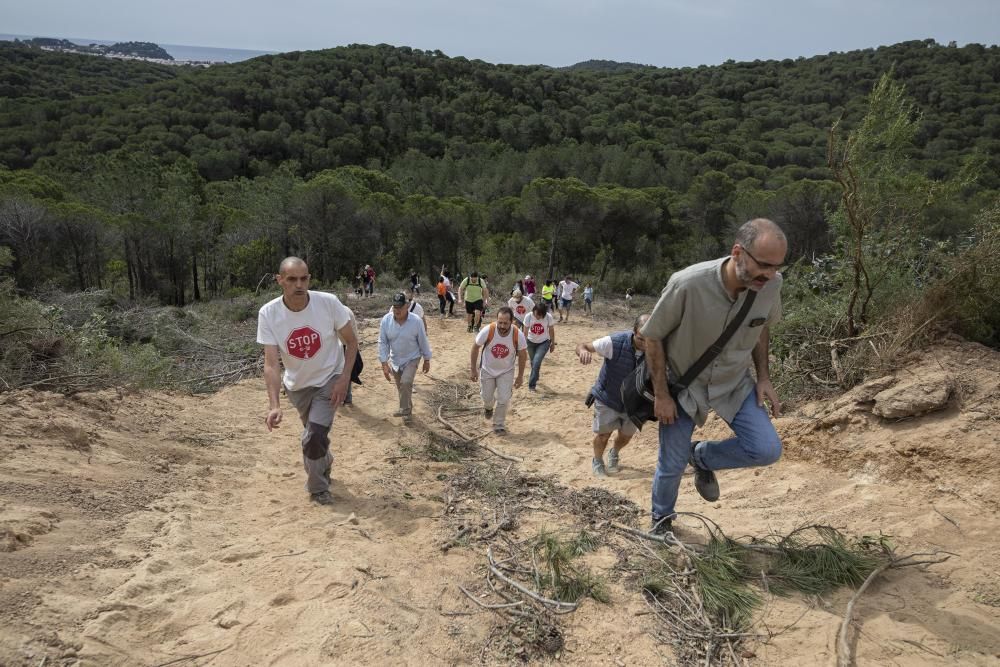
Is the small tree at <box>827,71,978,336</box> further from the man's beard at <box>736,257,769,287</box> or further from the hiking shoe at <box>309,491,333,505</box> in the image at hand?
the hiking shoe at <box>309,491,333,505</box>

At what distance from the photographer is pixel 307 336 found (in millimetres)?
4336

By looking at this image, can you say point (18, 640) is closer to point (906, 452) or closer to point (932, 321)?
point (906, 452)

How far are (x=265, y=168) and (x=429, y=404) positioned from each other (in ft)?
152

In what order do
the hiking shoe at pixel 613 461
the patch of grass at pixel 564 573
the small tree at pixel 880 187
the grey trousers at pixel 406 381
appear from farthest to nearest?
the grey trousers at pixel 406 381
the small tree at pixel 880 187
the hiking shoe at pixel 613 461
the patch of grass at pixel 564 573

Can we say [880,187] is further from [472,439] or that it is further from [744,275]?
[472,439]

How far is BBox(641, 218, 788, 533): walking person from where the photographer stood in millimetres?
2959

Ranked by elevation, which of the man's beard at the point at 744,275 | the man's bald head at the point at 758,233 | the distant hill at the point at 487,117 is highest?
the distant hill at the point at 487,117

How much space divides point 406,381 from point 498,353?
1.17 metres

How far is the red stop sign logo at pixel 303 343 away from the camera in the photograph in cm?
431

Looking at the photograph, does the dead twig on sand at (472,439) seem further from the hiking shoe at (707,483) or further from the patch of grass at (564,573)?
the hiking shoe at (707,483)

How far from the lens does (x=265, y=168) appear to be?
48.1 meters

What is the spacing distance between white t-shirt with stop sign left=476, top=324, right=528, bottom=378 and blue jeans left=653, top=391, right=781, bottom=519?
3384mm

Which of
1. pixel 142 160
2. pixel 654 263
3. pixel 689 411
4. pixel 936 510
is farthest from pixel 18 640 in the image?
pixel 654 263

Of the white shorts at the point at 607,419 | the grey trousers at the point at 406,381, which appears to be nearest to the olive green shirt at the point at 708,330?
the white shorts at the point at 607,419
